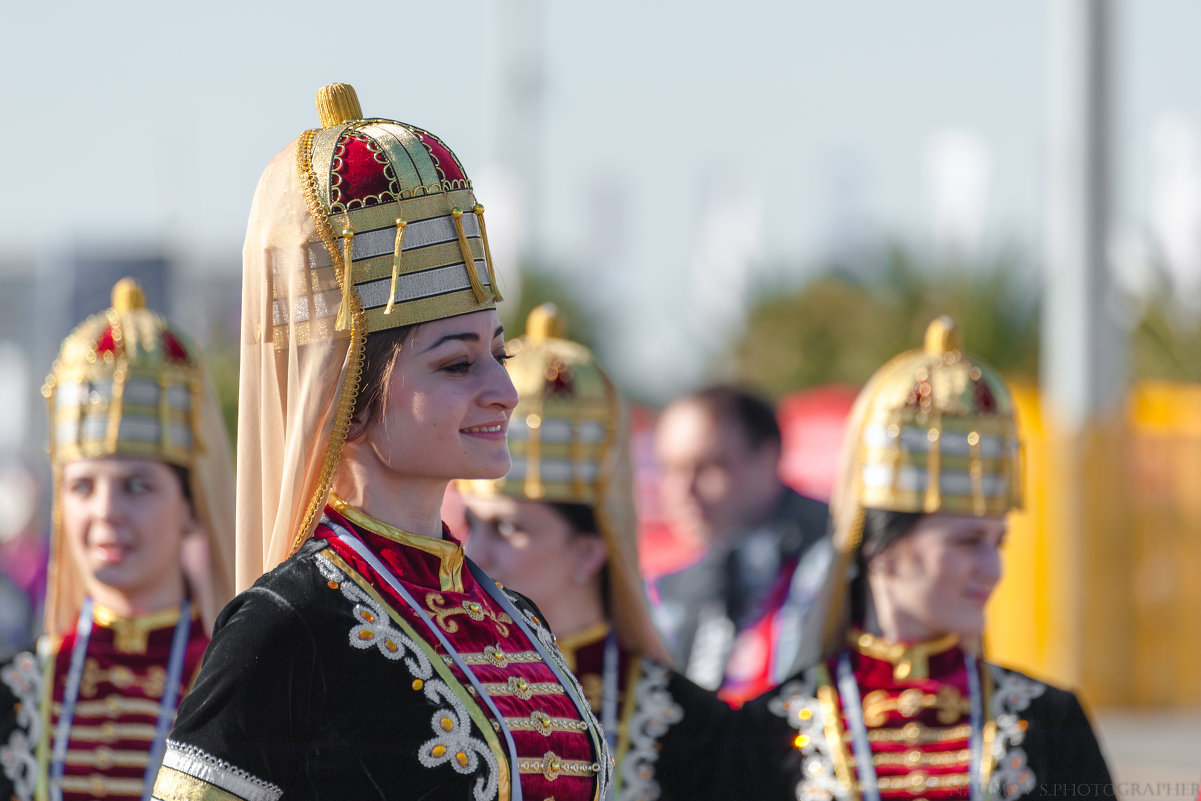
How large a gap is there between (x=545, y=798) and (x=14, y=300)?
39.5 meters

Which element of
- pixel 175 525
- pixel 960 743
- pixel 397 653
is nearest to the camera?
pixel 397 653

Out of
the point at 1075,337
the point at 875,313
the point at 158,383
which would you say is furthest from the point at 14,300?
the point at 158,383

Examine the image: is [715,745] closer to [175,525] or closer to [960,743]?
[960,743]

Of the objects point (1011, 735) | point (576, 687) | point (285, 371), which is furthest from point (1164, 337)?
point (285, 371)

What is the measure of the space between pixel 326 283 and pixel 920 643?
1.77 metres

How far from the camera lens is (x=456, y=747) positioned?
2.27 m

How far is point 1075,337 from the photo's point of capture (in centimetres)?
995

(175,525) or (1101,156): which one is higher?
(1101,156)

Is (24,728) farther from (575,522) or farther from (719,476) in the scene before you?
(719,476)

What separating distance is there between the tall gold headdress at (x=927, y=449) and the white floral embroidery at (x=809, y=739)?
0.68 ft

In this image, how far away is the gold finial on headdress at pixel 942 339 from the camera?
12.7 ft

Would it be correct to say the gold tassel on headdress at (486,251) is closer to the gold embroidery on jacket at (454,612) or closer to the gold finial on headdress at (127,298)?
the gold embroidery on jacket at (454,612)

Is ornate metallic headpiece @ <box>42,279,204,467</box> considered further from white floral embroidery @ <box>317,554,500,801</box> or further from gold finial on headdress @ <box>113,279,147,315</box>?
white floral embroidery @ <box>317,554,500,801</box>

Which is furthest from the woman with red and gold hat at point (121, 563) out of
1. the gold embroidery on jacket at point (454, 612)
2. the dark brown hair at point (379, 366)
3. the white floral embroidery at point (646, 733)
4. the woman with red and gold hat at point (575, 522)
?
the dark brown hair at point (379, 366)
